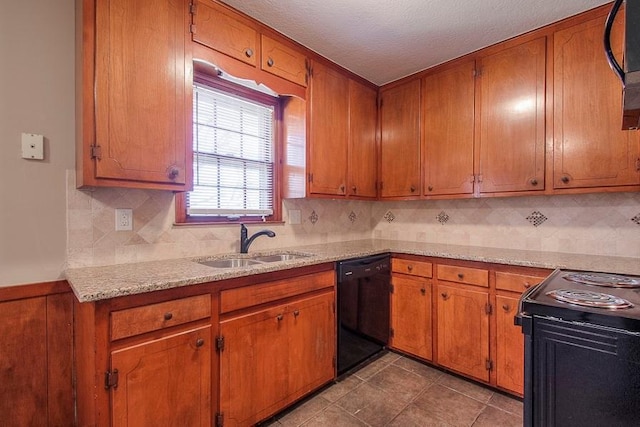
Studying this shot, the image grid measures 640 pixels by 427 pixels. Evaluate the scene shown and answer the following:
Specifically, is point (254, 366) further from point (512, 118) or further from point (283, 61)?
point (512, 118)

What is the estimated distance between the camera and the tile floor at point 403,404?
1.78m

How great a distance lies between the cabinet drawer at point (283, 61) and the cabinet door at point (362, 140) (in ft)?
1.92

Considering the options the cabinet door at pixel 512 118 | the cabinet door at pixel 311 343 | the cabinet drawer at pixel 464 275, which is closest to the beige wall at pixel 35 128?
the cabinet door at pixel 311 343

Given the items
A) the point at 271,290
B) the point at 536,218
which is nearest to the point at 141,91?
the point at 271,290

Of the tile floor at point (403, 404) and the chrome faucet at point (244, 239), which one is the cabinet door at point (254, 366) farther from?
the chrome faucet at point (244, 239)

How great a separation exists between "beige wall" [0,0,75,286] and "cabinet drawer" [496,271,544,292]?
2.48 m

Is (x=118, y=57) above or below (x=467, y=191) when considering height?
above

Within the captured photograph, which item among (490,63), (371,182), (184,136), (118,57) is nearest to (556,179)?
(490,63)

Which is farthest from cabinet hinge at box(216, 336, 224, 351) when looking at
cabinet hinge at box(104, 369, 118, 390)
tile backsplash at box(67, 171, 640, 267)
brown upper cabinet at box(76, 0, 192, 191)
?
brown upper cabinet at box(76, 0, 192, 191)

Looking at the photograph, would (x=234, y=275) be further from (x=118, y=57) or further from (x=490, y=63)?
(x=490, y=63)

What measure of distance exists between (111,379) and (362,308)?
157 centimetres

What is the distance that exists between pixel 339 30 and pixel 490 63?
1161mm

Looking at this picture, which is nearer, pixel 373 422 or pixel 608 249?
pixel 373 422

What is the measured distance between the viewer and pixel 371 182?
2.96m
